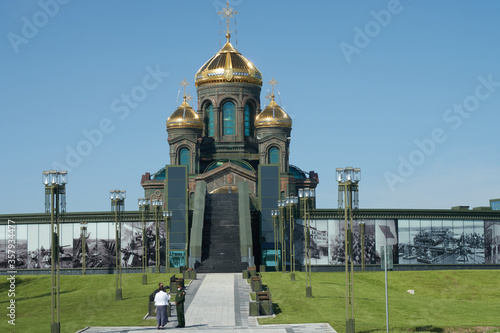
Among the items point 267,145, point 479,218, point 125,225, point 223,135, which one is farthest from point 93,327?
point 223,135

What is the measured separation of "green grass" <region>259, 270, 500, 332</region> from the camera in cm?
3188

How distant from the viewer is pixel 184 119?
89.2 metres

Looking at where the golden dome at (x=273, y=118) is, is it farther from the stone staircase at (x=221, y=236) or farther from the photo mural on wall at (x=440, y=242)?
the photo mural on wall at (x=440, y=242)

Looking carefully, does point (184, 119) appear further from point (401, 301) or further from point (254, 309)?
point (254, 309)

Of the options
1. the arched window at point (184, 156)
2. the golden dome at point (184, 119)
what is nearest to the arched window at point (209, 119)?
the golden dome at point (184, 119)

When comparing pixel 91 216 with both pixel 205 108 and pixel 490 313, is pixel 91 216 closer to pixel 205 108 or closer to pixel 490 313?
pixel 205 108

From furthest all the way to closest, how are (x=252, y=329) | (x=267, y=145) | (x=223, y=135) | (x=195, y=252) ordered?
(x=223, y=135), (x=267, y=145), (x=195, y=252), (x=252, y=329)

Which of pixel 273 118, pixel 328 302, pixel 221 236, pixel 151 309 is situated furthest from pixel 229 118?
pixel 151 309

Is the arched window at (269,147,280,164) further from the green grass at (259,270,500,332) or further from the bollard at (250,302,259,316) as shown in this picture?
the bollard at (250,302,259,316)

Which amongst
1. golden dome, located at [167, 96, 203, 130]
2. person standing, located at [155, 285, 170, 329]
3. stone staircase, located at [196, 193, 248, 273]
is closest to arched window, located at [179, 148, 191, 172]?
golden dome, located at [167, 96, 203, 130]

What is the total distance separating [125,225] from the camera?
69562 millimetres

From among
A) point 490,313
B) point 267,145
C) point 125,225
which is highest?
point 267,145

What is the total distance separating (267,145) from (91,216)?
967 inches

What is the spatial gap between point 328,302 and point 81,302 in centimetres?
1293
